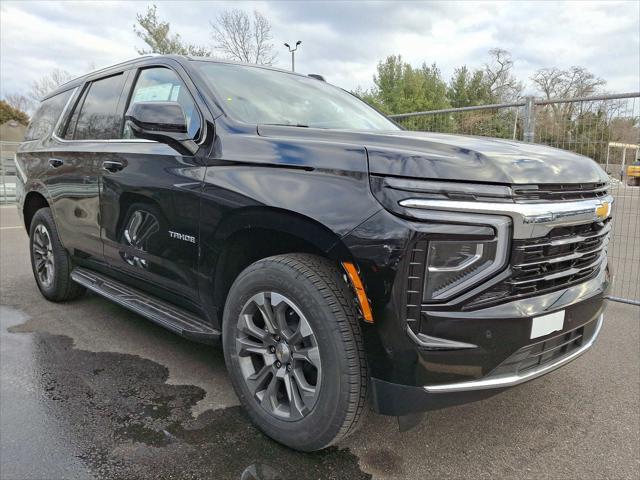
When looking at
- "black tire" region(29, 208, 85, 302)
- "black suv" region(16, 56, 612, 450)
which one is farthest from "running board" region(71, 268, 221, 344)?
"black tire" region(29, 208, 85, 302)

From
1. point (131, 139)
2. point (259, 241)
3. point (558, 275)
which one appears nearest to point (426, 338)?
point (558, 275)

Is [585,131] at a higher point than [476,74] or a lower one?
lower

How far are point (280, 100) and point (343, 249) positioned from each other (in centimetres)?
139

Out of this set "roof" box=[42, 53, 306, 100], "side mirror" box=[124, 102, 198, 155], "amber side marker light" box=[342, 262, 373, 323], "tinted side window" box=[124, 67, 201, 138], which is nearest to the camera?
"amber side marker light" box=[342, 262, 373, 323]

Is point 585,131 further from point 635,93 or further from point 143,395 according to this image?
point 143,395

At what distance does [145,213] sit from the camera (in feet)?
9.46

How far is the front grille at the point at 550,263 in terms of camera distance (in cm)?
176

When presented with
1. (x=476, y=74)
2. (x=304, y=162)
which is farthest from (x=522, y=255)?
(x=476, y=74)

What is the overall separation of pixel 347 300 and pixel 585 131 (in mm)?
3858

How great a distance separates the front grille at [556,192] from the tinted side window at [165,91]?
66.0 inches

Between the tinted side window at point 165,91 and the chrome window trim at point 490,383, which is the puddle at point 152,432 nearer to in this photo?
the chrome window trim at point 490,383

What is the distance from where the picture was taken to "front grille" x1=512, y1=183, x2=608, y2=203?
1793 mm

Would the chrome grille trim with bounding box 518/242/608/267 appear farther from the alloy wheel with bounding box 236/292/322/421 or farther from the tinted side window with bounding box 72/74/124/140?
the tinted side window with bounding box 72/74/124/140

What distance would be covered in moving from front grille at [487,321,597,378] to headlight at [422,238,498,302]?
1.24 ft
